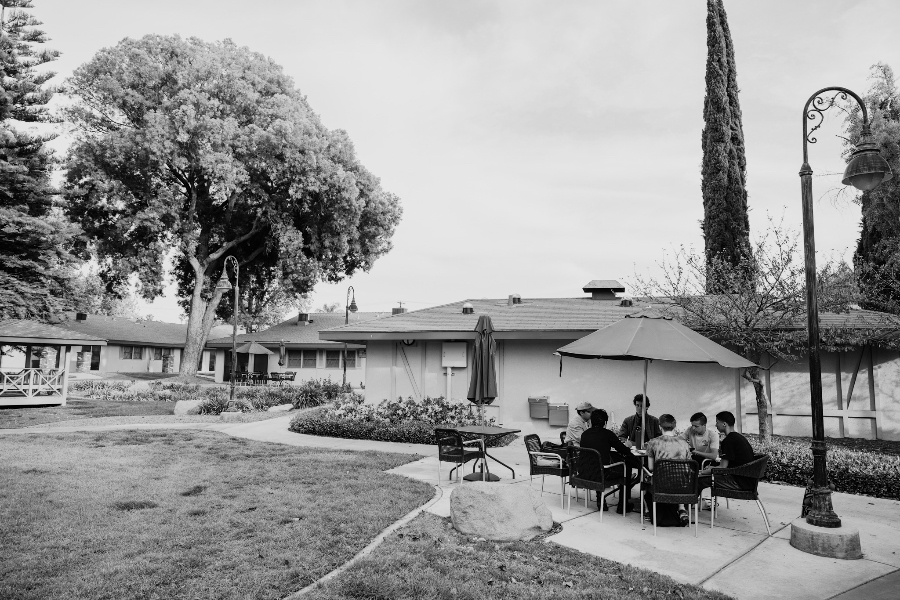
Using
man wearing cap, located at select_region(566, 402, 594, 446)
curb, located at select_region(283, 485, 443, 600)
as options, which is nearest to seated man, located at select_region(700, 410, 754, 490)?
man wearing cap, located at select_region(566, 402, 594, 446)

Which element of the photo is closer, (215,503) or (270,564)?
(270,564)

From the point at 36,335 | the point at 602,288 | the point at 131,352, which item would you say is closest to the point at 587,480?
the point at 602,288

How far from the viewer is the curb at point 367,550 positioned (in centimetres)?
458

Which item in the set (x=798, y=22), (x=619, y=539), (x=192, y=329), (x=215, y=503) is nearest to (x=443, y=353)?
(x=215, y=503)

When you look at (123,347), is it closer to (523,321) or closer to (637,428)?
Answer: (523,321)

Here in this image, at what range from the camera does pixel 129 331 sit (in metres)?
44.2

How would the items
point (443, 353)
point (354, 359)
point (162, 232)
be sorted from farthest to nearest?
point (354, 359) < point (162, 232) < point (443, 353)

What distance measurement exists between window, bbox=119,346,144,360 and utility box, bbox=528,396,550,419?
131 ft

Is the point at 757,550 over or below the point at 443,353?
below

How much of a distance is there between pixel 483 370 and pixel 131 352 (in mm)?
42285

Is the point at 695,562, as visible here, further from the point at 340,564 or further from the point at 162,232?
the point at 162,232

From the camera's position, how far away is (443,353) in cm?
1488

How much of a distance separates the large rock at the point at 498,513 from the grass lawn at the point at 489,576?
0.20 m

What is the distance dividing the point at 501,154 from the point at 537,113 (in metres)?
1.69
